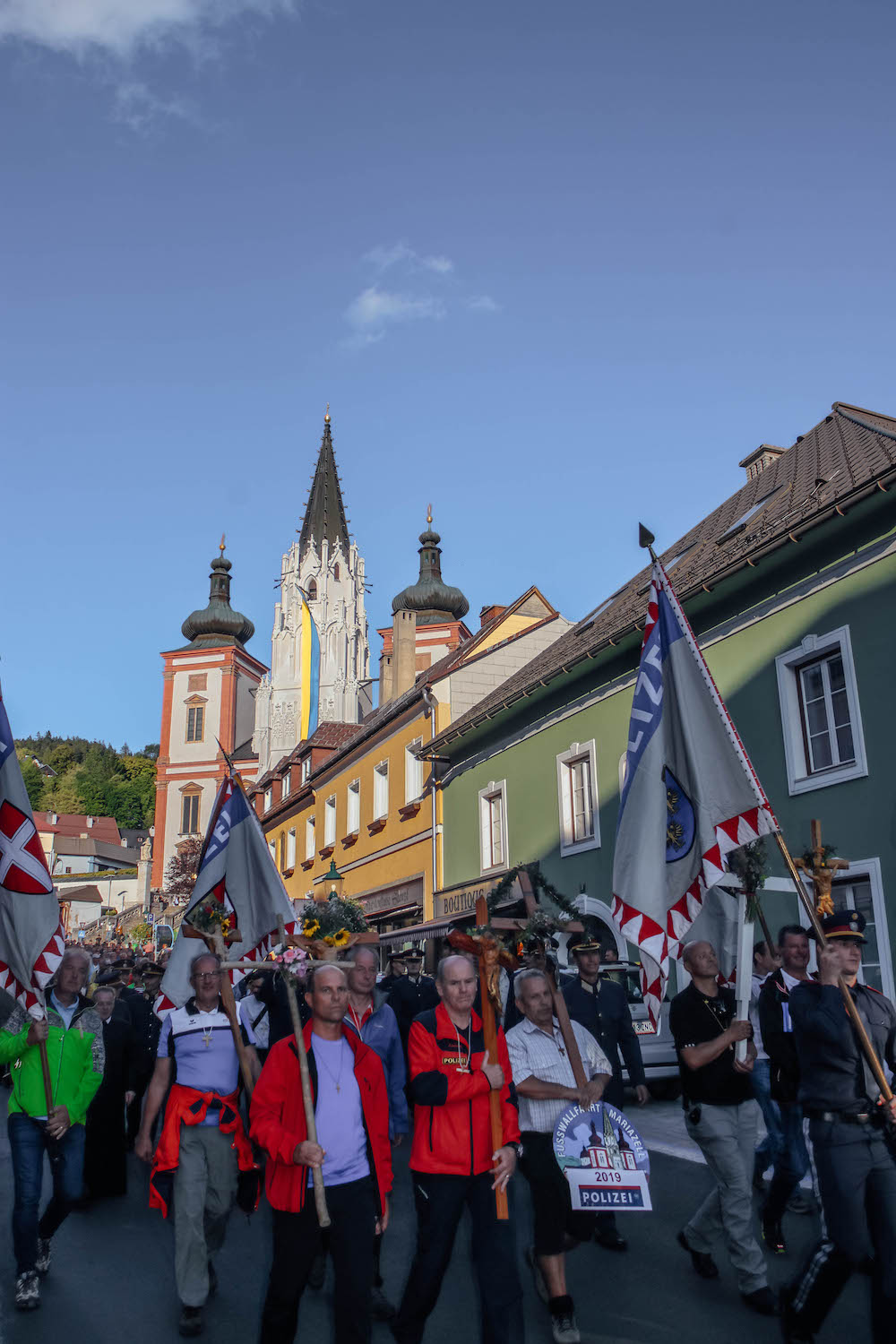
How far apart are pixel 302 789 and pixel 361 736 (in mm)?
6334

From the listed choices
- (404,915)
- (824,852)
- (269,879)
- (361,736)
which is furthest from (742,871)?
(361,736)

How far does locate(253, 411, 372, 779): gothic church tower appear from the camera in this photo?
73.8 metres

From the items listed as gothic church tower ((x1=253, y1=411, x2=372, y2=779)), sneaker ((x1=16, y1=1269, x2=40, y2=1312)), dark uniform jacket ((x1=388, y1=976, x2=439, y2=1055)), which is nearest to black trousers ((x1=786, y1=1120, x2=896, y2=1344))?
sneaker ((x1=16, y1=1269, x2=40, y2=1312))

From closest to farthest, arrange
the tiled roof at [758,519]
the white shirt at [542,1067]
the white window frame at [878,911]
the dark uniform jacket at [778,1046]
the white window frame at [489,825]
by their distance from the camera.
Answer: the white shirt at [542,1067] < the dark uniform jacket at [778,1046] < the white window frame at [878,911] < the tiled roof at [758,519] < the white window frame at [489,825]

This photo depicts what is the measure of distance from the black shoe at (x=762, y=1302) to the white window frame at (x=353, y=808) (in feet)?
84.5

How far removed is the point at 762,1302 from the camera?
5.24 meters

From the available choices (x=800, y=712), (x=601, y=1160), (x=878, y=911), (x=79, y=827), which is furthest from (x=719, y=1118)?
(x=79, y=827)

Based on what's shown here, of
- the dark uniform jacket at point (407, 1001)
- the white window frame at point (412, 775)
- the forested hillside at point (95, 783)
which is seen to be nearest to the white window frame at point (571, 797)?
the white window frame at point (412, 775)

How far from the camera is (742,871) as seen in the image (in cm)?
581

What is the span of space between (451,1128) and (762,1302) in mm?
1868

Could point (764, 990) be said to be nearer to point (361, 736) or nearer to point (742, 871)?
point (742, 871)

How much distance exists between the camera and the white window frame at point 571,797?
18.3 m

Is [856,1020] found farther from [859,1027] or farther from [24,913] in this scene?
[24,913]

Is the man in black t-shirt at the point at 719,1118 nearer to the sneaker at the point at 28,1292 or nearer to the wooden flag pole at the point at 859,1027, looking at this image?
the wooden flag pole at the point at 859,1027
